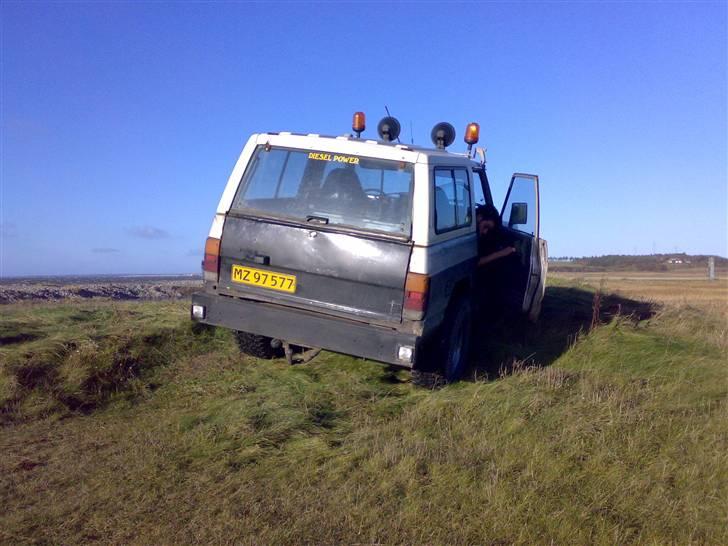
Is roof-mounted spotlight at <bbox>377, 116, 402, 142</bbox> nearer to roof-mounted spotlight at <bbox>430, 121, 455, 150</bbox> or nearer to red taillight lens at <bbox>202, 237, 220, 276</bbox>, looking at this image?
roof-mounted spotlight at <bbox>430, 121, 455, 150</bbox>

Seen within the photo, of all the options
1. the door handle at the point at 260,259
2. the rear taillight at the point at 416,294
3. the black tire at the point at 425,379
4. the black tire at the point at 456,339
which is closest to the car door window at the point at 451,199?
the rear taillight at the point at 416,294

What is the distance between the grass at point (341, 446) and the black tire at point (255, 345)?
136 millimetres

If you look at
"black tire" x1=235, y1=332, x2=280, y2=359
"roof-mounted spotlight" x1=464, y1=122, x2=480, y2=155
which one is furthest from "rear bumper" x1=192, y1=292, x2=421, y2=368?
"roof-mounted spotlight" x1=464, y1=122, x2=480, y2=155

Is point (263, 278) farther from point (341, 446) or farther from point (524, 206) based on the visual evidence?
point (524, 206)

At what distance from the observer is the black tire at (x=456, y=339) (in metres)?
5.98

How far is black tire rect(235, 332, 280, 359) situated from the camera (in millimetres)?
A: 6355

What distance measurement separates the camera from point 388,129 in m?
7.66

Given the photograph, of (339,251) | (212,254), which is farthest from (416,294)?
(212,254)

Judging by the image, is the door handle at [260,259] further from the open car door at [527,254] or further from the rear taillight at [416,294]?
the open car door at [527,254]

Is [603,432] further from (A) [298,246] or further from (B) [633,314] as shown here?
(B) [633,314]

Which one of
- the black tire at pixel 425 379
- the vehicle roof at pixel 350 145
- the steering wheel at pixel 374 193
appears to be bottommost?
the black tire at pixel 425 379

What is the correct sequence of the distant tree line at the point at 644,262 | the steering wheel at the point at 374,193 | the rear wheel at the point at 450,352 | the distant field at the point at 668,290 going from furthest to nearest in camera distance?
1. the distant tree line at the point at 644,262
2. the distant field at the point at 668,290
3. the rear wheel at the point at 450,352
4. the steering wheel at the point at 374,193

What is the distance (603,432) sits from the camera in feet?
15.2

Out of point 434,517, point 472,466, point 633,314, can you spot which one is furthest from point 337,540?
point 633,314
